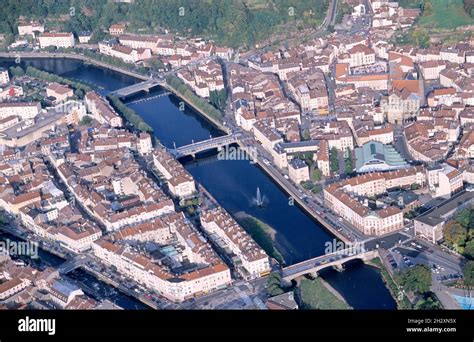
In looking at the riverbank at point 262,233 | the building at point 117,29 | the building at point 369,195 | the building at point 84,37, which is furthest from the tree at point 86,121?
the building at point 369,195

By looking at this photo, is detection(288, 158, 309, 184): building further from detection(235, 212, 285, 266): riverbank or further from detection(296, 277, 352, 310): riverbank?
detection(296, 277, 352, 310): riverbank

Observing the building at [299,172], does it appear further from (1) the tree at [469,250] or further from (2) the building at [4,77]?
(2) the building at [4,77]

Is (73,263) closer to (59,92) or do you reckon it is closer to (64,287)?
(64,287)

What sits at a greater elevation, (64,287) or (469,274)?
(469,274)

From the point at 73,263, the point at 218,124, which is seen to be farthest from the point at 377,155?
the point at 73,263

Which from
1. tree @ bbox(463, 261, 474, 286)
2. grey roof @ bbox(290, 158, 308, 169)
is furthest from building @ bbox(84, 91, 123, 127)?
tree @ bbox(463, 261, 474, 286)
